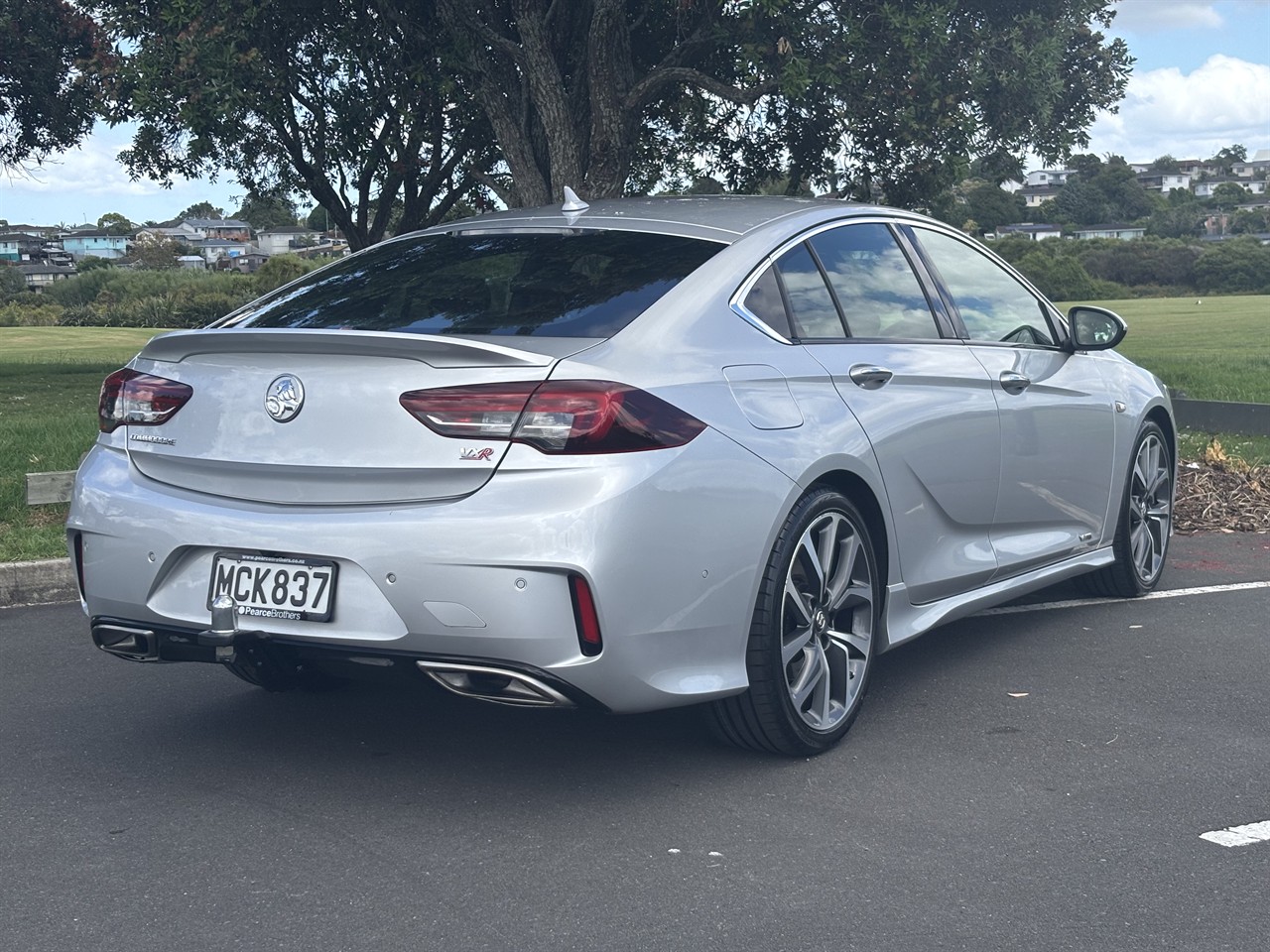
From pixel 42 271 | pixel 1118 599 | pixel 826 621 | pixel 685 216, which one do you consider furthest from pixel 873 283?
pixel 42 271

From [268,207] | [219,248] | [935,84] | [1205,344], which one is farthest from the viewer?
[219,248]

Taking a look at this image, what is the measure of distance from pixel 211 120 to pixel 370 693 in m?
10.7

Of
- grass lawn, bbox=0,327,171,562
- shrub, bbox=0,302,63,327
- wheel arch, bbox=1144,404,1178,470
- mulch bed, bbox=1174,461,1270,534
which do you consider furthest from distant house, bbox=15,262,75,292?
wheel arch, bbox=1144,404,1178,470

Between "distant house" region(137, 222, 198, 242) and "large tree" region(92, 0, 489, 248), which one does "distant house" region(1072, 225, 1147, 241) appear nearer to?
"large tree" region(92, 0, 489, 248)

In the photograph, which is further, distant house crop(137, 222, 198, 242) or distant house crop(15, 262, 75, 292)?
distant house crop(137, 222, 198, 242)

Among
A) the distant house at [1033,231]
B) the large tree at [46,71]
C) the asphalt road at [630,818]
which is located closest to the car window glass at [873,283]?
the asphalt road at [630,818]

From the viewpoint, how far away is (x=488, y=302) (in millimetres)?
4309

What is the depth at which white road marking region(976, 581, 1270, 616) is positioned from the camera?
670 cm

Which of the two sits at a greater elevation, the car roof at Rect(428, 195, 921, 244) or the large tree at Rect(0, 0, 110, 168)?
the large tree at Rect(0, 0, 110, 168)

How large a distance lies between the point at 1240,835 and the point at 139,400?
3107mm

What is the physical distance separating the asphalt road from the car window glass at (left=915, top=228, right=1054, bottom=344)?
1234 millimetres

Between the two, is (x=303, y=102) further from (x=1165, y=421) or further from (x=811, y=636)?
(x=811, y=636)

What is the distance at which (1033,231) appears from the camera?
196 ft

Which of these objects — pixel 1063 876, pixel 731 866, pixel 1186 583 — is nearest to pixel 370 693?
pixel 731 866
